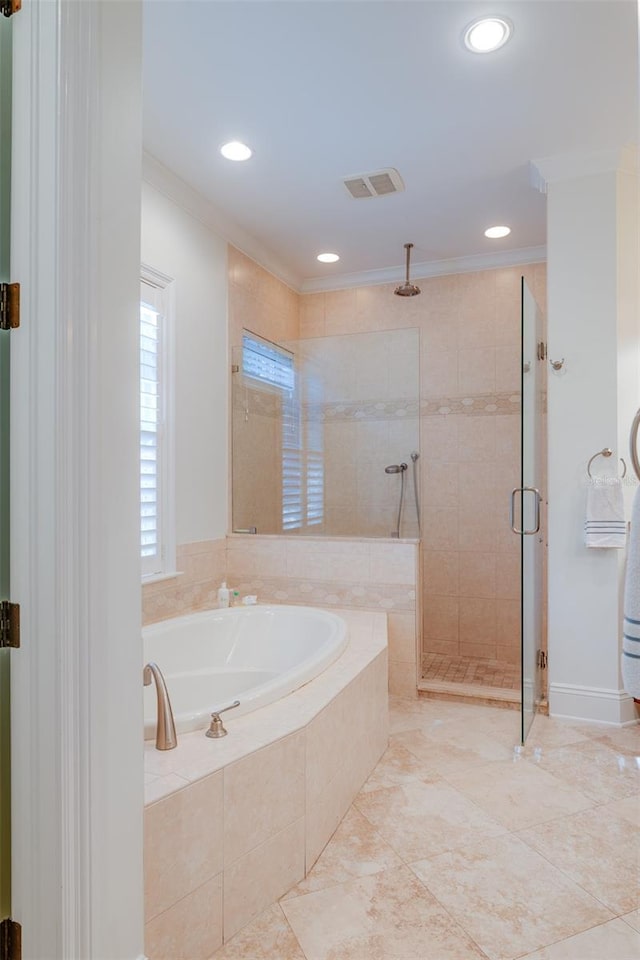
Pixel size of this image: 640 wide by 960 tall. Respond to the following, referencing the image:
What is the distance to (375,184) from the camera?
3.22 m

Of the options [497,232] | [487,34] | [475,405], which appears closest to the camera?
[487,34]

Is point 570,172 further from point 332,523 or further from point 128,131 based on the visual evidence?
point 128,131

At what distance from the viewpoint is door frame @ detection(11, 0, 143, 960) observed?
114cm

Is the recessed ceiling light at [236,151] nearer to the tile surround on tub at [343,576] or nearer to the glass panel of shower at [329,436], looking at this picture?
the glass panel of shower at [329,436]

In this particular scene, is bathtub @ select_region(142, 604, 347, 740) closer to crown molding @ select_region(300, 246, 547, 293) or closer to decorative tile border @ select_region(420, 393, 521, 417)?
decorative tile border @ select_region(420, 393, 521, 417)

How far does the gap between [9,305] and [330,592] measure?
2.69m

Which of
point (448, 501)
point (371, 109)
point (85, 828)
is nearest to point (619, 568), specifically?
point (448, 501)

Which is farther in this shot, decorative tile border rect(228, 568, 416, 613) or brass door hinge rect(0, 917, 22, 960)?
decorative tile border rect(228, 568, 416, 613)

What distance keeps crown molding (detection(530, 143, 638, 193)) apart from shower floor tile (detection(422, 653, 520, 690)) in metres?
2.85

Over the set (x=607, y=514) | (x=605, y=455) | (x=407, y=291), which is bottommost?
(x=607, y=514)

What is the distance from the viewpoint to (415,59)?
2.30m

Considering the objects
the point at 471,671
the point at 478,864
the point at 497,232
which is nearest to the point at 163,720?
the point at 478,864

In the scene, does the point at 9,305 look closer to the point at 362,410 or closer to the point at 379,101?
the point at 379,101

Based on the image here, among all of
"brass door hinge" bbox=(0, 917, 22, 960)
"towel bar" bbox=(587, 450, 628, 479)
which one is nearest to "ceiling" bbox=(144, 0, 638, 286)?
"towel bar" bbox=(587, 450, 628, 479)
